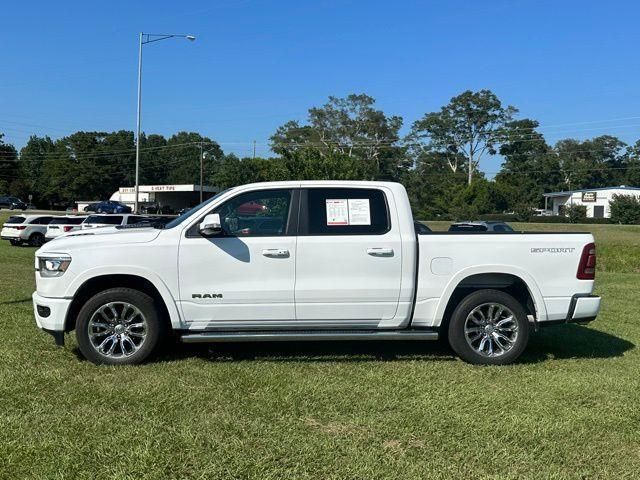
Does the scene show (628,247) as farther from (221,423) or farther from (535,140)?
(535,140)

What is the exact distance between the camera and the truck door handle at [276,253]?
5.87 m

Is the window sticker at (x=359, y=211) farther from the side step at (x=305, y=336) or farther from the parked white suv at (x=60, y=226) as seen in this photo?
the parked white suv at (x=60, y=226)

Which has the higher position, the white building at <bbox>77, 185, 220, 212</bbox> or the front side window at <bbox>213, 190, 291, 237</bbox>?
the white building at <bbox>77, 185, 220, 212</bbox>

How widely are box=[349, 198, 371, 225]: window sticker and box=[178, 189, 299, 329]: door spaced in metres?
0.64

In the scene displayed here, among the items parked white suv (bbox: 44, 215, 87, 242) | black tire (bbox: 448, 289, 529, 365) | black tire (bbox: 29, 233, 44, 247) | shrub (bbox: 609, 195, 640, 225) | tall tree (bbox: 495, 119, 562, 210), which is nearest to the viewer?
black tire (bbox: 448, 289, 529, 365)

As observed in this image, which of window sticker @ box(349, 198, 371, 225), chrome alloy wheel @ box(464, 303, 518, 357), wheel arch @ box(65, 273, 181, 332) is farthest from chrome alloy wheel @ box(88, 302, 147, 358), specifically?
chrome alloy wheel @ box(464, 303, 518, 357)

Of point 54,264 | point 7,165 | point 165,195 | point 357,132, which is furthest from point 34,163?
point 54,264

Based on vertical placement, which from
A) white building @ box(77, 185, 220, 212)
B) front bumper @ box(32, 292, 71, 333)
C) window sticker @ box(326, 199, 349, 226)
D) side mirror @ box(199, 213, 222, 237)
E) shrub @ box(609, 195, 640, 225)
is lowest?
front bumper @ box(32, 292, 71, 333)

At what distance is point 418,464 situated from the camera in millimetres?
3818

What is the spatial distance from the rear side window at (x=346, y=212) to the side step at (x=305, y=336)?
3.25 feet

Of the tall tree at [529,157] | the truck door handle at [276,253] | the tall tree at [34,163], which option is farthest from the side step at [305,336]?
the tall tree at [34,163]

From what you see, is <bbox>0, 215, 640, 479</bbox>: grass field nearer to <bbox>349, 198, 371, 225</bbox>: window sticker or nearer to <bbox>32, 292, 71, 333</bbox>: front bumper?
<bbox>32, 292, 71, 333</bbox>: front bumper

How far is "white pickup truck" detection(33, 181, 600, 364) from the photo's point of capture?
584 cm

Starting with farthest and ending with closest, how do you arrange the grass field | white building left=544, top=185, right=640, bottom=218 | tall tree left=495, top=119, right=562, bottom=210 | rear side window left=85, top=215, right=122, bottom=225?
tall tree left=495, top=119, right=562, bottom=210
white building left=544, top=185, right=640, bottom=218
rear side window left=85, top=215, right=122, bottom=225
the grass field
